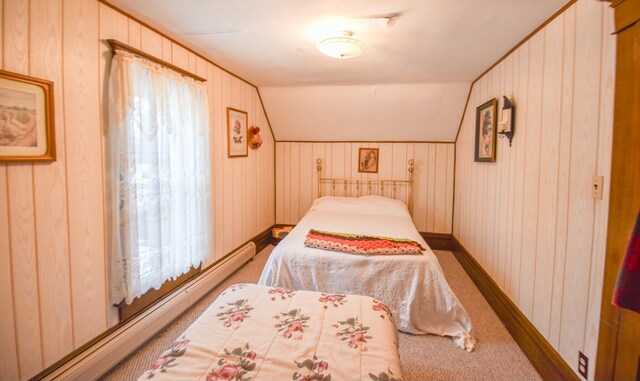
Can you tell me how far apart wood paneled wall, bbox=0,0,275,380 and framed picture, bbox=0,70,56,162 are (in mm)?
50

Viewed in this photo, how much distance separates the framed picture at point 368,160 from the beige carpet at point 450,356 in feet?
7.84

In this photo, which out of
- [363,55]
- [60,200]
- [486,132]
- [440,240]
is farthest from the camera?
[440,240]

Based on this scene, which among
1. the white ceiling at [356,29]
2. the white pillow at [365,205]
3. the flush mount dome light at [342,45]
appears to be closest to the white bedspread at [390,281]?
the white pillow at [365,205]

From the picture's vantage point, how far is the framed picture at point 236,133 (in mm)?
3373

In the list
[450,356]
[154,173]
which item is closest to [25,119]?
[154,173]

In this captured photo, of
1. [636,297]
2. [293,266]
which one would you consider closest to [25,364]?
[293,266]

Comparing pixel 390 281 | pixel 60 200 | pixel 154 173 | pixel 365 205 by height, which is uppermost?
pixel 154 173

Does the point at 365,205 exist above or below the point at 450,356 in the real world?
above

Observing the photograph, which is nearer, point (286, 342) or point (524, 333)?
point (286, 342)

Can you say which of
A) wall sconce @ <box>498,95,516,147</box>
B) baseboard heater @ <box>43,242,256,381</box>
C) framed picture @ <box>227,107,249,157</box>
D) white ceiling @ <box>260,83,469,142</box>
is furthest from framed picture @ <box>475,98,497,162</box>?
baseboard heater @ <box>43,242,256,381</box>

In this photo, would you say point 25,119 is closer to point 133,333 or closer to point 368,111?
point 133,333

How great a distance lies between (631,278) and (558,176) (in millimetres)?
1071

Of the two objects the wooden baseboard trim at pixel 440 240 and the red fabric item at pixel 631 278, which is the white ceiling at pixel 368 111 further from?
the red fabric item at pixel 631 278

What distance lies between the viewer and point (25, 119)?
1.46 meters
